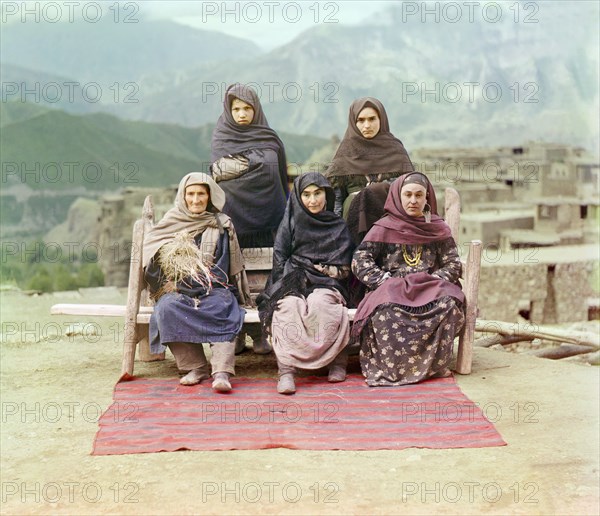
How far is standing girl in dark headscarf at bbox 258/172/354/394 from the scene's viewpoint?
509 cm

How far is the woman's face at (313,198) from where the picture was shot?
A: 534cm

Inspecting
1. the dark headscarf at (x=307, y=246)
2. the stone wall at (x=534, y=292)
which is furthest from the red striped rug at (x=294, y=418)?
the stone wall at (x=534, y=292)

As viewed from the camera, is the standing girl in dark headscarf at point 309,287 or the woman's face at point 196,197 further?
the woman's face at point 196,197

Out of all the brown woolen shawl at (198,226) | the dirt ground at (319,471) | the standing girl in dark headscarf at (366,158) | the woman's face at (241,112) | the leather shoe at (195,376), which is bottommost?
the dirt ground at (319,471)

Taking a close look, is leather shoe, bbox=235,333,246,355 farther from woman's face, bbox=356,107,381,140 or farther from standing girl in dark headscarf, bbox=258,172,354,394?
woman's face, bbox=356,107,381,140

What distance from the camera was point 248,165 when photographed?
5.98m

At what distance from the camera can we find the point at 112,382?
545 cm

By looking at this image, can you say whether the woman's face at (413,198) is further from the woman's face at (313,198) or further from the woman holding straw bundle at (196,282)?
the woman holding straw bundle at (196,282)

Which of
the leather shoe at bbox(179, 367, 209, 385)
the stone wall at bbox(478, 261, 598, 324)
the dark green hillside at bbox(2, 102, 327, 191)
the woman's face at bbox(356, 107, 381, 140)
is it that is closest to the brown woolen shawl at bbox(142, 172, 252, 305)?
the leather shoe at bbox(179, 367, 209, 385)

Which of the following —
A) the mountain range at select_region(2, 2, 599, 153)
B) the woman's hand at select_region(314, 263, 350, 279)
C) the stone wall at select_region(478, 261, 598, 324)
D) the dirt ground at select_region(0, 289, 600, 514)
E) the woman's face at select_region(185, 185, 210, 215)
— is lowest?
the stone wall at select_region(478, 261, 598, 324)

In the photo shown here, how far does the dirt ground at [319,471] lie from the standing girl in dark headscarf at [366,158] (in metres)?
1.55

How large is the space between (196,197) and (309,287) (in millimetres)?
933

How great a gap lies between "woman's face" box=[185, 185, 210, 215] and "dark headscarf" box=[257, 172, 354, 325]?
1.75 ft

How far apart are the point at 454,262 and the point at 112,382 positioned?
7.79 feet
